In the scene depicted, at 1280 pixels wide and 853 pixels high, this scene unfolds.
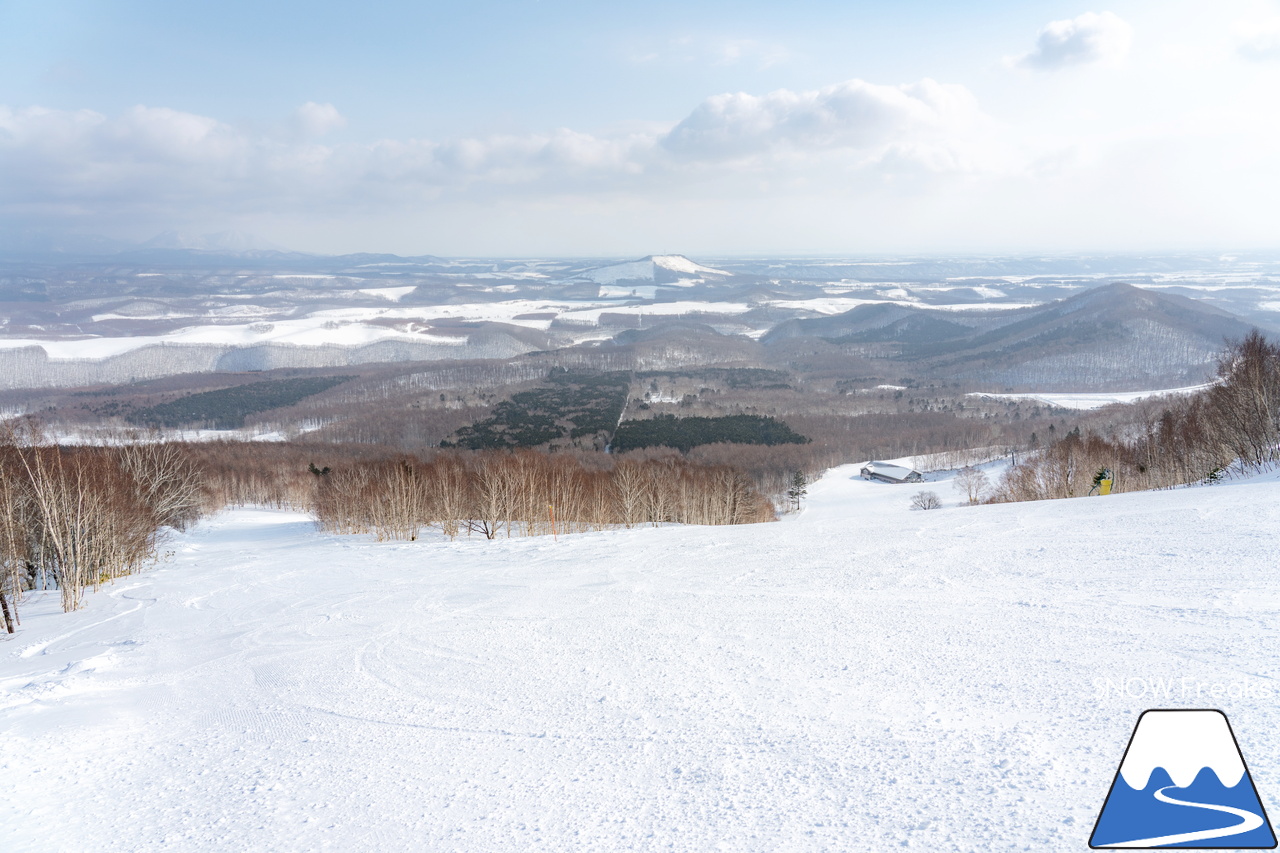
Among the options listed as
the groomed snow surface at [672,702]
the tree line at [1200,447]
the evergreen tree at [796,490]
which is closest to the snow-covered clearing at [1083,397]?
the evergreen tree at [796,490]

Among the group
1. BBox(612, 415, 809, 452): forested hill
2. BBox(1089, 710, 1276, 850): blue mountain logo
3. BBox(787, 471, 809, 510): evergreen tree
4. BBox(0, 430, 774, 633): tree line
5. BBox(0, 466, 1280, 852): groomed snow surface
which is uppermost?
BBox(1089, 710, 1276, 850): blue mountain logo

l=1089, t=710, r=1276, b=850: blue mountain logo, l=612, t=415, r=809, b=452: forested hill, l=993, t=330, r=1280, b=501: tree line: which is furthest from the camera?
l=612, t=415, r=809, b=452: forested hill

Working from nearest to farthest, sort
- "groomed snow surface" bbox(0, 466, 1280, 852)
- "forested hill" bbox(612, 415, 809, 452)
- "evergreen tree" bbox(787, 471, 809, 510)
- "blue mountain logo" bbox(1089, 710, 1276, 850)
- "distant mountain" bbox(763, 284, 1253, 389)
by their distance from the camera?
"blue mountain logo" bbox(1089, 710, 1276, 850)
"groomed snow surface" bbox(0, 466, 1280, 852)
"evergreen tree" bbox(787, 471, 809, 510)
"forested hill" bbox(612, 415, 809, 452)
"distant mountain" bbox(763, 284, 1253, 389)

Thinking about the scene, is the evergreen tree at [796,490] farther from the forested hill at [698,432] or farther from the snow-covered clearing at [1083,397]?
the snow-covered clearing at [1083,397]

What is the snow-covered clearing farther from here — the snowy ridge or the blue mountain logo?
the blue mountain logo

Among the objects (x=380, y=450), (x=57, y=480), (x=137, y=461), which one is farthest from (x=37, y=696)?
(x=380, y=450)

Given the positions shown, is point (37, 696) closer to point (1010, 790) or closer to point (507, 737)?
point (507, 737)

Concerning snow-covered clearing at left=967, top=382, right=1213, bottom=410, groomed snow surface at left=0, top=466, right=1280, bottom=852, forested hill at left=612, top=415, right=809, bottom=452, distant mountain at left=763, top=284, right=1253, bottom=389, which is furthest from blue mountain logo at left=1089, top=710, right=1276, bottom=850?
distant mountain at left=763, top=284, right=1253, bottom=389
